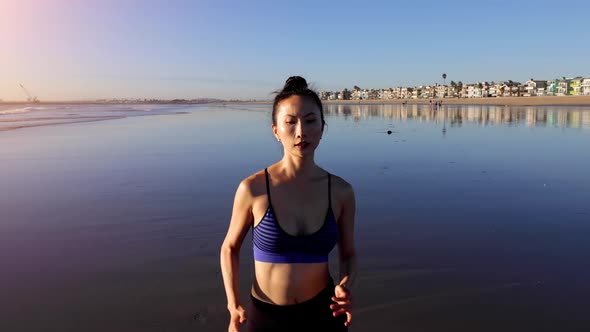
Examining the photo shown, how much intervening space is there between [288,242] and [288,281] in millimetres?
244

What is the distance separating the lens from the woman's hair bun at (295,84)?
2.12m

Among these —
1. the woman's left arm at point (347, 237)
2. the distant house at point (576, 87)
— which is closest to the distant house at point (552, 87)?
the distant house at point (576, 87)

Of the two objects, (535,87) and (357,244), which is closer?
(357,244)

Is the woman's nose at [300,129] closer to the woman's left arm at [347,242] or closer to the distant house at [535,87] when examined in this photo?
the woman's left arm at [347,242]

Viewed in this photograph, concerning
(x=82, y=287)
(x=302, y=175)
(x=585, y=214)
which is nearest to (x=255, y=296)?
(x=302, y=175)

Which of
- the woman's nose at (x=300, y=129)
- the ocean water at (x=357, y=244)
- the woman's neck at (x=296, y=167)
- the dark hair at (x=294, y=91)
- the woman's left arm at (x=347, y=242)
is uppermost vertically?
the dark hair at (x=294, y=91)

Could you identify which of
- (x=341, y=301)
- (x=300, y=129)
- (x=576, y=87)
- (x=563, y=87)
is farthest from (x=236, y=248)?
(x=563, y=87)

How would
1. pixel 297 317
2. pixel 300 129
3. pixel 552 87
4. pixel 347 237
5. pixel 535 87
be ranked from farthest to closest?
pixel 535 87
pixel 552 87
pixel 347 237
pixel 297 317
pixel 300 129

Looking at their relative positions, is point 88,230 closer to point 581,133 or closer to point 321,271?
point 321,271

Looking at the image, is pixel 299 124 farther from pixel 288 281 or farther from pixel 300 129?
pixel 288 281

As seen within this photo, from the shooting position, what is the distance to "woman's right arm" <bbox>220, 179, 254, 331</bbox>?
206cm

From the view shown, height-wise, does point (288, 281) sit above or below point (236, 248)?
below

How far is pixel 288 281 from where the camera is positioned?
2115mm

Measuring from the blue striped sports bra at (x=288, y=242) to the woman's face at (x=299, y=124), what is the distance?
248mm
